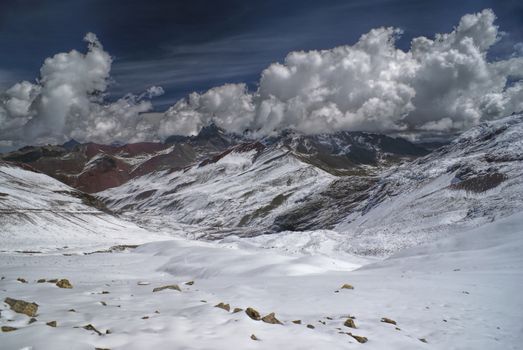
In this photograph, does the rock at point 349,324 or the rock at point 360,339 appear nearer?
the rock at point 360,339

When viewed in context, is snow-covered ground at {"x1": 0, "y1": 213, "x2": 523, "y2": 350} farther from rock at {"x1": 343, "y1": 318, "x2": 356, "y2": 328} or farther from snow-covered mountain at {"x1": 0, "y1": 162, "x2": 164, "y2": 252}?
snow-covered mountain at {"x1": 0, "y1": 162, "x2": 164, "y2": 252}

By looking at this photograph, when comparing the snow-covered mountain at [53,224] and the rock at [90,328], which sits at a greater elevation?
the rock at [90,328]

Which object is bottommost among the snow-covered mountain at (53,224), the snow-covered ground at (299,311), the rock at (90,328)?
the snow-covered mountain at (53,224)

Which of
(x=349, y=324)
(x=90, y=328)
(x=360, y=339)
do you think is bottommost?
(x=349, y=324)

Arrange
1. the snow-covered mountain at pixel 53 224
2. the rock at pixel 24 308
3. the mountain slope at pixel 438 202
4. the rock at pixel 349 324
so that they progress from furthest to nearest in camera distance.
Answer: the snow-covered mountain at pixel 53 224, the mountain slope at pixel 438 202, the rock at pixel 349 324, the rock at pixel 24 308

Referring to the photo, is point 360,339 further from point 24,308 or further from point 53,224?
point 53,224

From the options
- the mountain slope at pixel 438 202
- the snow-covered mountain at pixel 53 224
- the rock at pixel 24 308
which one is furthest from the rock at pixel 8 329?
the snow-covered mountain at pixel 53 224

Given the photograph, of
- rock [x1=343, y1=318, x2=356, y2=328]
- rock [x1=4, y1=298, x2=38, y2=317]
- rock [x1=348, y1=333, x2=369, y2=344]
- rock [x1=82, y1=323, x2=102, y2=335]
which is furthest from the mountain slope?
rock [x1=82, y1=323, x2=102, y2=335]

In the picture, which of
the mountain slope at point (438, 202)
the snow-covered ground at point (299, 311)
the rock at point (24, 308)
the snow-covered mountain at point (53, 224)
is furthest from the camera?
the snow-covered mountain at point (53, 224)

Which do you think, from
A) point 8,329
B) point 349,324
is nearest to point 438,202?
point 349,324

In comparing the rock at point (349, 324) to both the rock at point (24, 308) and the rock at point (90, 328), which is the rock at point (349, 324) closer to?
the rock at point (90, 328)

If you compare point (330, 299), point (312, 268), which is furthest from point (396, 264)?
point (330, 299)

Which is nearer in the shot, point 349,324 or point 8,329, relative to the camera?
point 8,329

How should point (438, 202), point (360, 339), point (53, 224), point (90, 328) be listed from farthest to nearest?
1. point (53, 224)
2. point (438, 202)
3. point (360, 339)
4. point (90, 328)
